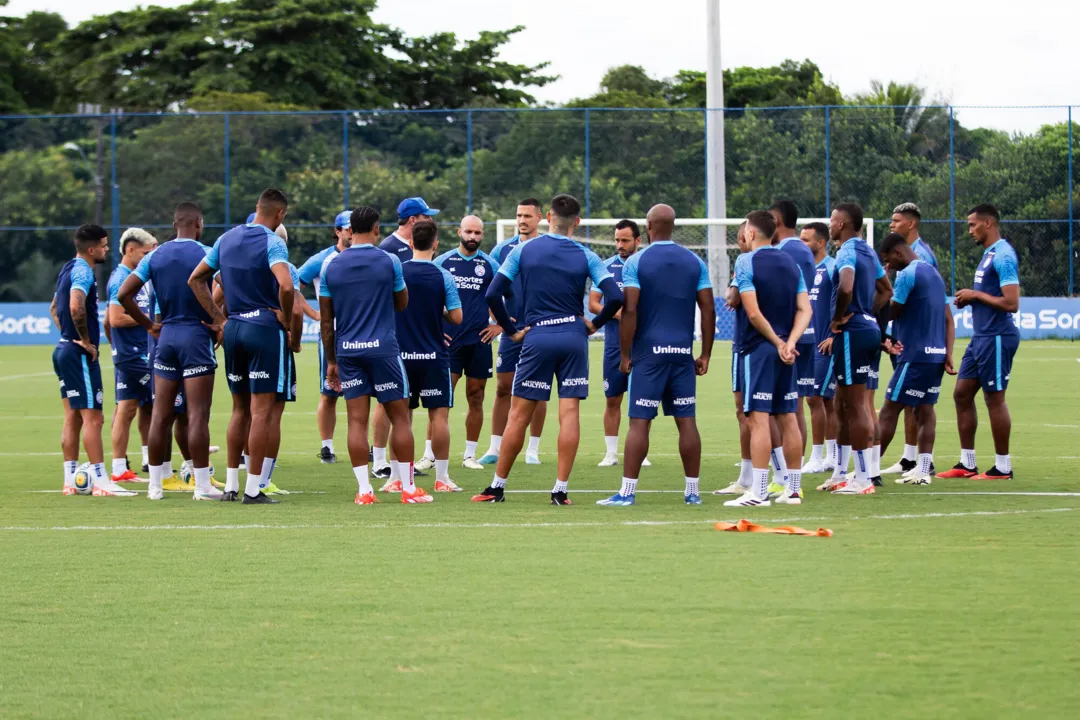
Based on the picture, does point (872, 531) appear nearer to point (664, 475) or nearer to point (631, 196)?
point (664, 475)

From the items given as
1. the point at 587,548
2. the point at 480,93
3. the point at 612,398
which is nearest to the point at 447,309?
the point at 612,398

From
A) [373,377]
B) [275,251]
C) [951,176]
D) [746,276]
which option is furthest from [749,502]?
[951,176]

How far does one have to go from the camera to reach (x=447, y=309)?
11.4 m

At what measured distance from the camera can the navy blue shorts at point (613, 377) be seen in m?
13.0

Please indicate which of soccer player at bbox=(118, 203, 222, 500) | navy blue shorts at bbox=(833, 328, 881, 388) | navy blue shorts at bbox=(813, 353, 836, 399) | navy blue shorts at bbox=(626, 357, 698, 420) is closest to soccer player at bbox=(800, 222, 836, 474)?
navy blue shorts at bbox=(813, 353, 836, 399)

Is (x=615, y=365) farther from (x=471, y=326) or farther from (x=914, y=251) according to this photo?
(x=914, y=251)

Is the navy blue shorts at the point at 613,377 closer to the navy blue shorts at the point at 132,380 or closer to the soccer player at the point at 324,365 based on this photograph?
the soccer player at the point at 324,365

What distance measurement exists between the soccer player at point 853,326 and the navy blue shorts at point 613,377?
6.98 feet

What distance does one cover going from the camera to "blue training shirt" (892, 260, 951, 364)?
11.7 metres

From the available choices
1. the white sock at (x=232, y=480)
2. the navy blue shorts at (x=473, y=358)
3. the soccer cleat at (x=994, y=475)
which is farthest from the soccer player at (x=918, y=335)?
the white sock at (x=232, y=480)

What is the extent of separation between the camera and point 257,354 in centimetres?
1066

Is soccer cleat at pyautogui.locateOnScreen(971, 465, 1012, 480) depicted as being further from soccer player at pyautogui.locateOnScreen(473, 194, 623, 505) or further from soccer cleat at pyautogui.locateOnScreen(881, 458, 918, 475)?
soccer player at pyautogui.locateOnScreen(473, 194, 623, 505)

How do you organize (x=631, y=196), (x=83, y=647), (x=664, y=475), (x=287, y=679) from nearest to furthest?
(x=287, y=679) → (x=83, y=647) → (x=664, y=475) → (x=631, y=196)

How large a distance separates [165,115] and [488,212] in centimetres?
979
